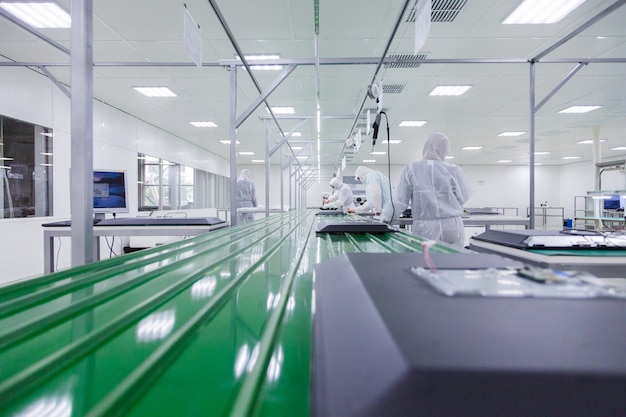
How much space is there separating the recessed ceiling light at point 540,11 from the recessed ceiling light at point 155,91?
491 cm

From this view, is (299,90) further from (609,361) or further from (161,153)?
(609,361)

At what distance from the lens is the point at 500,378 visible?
0.81 ft

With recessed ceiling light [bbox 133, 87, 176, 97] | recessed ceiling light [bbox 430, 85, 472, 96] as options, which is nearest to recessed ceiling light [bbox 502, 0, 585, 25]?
recessed ceiling light [bbox 430, 85, 472, 96]

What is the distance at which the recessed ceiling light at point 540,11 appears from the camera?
3109 millimetres

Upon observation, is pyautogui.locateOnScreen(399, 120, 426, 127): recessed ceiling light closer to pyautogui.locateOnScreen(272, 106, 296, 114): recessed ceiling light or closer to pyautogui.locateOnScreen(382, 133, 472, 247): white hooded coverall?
pyautogui.locateOnScreen(272, 106, 296, 114): recessed ceiling light

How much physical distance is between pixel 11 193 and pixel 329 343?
5545 millimetres

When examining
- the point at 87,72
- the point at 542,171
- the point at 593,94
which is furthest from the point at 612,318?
the point at 542,171

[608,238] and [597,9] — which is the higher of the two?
[597,9]

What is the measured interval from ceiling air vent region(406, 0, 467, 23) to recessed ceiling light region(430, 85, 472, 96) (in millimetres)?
2069

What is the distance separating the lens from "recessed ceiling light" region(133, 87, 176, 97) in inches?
210

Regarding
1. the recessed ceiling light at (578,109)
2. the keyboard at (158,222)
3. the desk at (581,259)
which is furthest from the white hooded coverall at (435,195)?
the recessed ceiling light at (578,109)

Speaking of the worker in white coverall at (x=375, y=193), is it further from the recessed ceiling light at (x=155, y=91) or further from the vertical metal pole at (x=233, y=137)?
the recessed ceiling light at (x=155, y=91)

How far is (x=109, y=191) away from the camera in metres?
2.91

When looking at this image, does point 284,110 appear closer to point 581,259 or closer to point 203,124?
point 203,124
